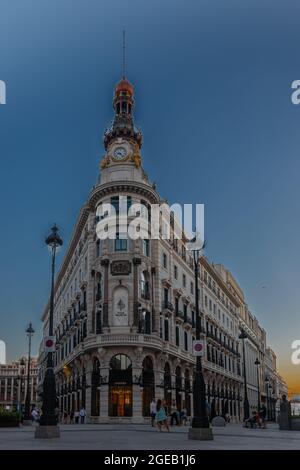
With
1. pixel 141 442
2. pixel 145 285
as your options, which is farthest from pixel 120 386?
pixel 141 442

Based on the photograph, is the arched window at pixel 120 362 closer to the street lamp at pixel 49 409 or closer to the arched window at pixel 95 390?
the arched window at pixel 95 390

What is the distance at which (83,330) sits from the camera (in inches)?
1854

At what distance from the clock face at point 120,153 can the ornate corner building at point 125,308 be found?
9cm

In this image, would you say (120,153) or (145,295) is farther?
(120,153)

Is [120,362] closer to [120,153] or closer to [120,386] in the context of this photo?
[120,386]

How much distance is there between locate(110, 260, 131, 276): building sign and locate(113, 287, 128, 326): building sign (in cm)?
120

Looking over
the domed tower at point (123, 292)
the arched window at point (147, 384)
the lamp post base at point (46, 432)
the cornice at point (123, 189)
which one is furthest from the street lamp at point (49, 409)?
the cornice at point (123, 189)

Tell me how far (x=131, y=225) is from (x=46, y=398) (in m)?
23.0

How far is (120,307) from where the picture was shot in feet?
135

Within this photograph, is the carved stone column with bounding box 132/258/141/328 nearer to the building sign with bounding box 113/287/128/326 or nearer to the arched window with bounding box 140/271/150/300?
the building sign with bounding box 113/287/128/326

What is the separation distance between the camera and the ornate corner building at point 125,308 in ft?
131

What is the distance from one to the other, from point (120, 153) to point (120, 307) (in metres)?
13.6

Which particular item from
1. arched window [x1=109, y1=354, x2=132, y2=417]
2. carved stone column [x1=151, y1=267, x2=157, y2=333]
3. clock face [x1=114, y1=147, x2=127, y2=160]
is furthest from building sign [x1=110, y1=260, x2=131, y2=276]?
clock face [x1=114, y1=147, x2=127, y2=160]
